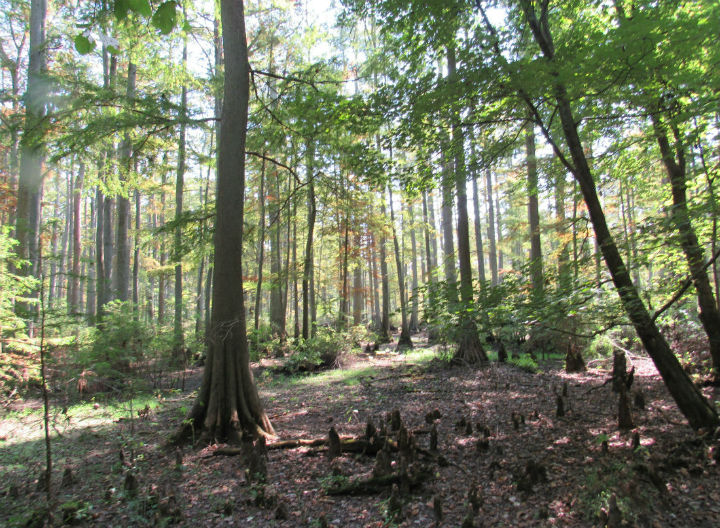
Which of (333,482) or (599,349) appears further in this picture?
(599,349)

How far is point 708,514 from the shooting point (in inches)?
121

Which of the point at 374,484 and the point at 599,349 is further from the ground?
the point at 599,349

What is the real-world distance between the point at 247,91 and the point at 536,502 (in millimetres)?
6541

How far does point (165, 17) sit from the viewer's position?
1.58m

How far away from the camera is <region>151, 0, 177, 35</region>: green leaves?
1558 millimetres

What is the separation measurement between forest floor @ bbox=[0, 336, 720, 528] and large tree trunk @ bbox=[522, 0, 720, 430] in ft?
1.38

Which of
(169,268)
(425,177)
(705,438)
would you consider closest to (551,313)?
(705,438)

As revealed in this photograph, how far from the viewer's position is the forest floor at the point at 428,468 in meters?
3.38

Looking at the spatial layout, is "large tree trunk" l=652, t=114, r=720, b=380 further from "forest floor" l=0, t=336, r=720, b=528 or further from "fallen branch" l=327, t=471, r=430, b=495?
"fallen branch" l=327, t=471, r=430, b=495

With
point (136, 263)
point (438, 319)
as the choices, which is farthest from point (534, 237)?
point (136, 263)

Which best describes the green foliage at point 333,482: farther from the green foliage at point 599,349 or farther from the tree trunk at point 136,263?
the green foliage at point 599,349

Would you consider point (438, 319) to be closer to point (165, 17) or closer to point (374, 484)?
point (374, 484)

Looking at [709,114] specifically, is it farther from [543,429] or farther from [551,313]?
[543,429]

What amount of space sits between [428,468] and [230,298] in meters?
3.52
